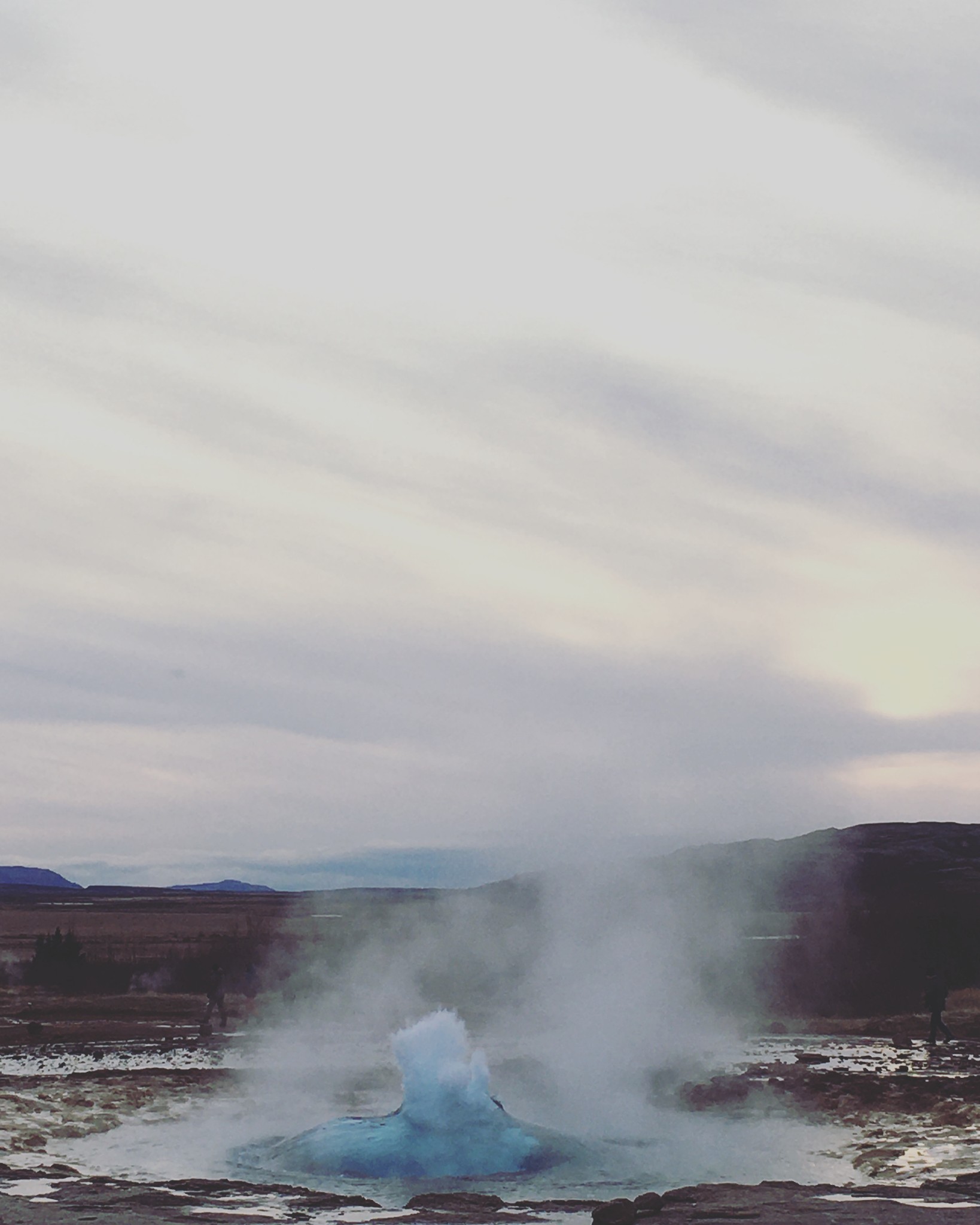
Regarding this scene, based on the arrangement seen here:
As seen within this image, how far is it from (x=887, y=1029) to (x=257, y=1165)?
22523 millimetres

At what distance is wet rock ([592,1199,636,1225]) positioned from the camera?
1706 cm

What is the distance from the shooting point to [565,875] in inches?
1841

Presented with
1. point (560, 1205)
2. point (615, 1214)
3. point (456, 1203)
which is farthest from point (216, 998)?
point (615, 1214)

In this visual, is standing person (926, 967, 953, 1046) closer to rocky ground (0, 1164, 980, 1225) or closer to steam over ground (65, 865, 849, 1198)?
steam over ground (65, 865, 849, 1198)

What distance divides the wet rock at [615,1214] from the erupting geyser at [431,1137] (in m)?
4.31

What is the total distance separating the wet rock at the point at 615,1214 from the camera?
56.0 feet

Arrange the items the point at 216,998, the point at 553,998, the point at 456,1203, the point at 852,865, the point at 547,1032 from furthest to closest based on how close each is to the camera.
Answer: the point at 852,865
the point at 553,998
the point at 216,998
the point at 547,1032
the point at 456,1203

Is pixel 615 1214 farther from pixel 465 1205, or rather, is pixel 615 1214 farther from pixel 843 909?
pixel 843 909

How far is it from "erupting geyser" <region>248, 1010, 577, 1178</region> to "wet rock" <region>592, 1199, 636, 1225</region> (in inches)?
170

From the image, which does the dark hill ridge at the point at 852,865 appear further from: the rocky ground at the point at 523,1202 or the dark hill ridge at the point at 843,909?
the rocky ground at the point at 523,1202

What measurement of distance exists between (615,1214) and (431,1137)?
223 inches

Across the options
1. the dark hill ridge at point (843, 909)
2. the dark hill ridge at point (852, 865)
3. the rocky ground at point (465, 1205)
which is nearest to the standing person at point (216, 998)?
the dark hill ridge at point (843, 909)

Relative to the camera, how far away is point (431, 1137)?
22.2m

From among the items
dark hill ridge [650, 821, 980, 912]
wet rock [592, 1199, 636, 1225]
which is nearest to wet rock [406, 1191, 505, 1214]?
wet rock [592, 1199, 636, 1225]
